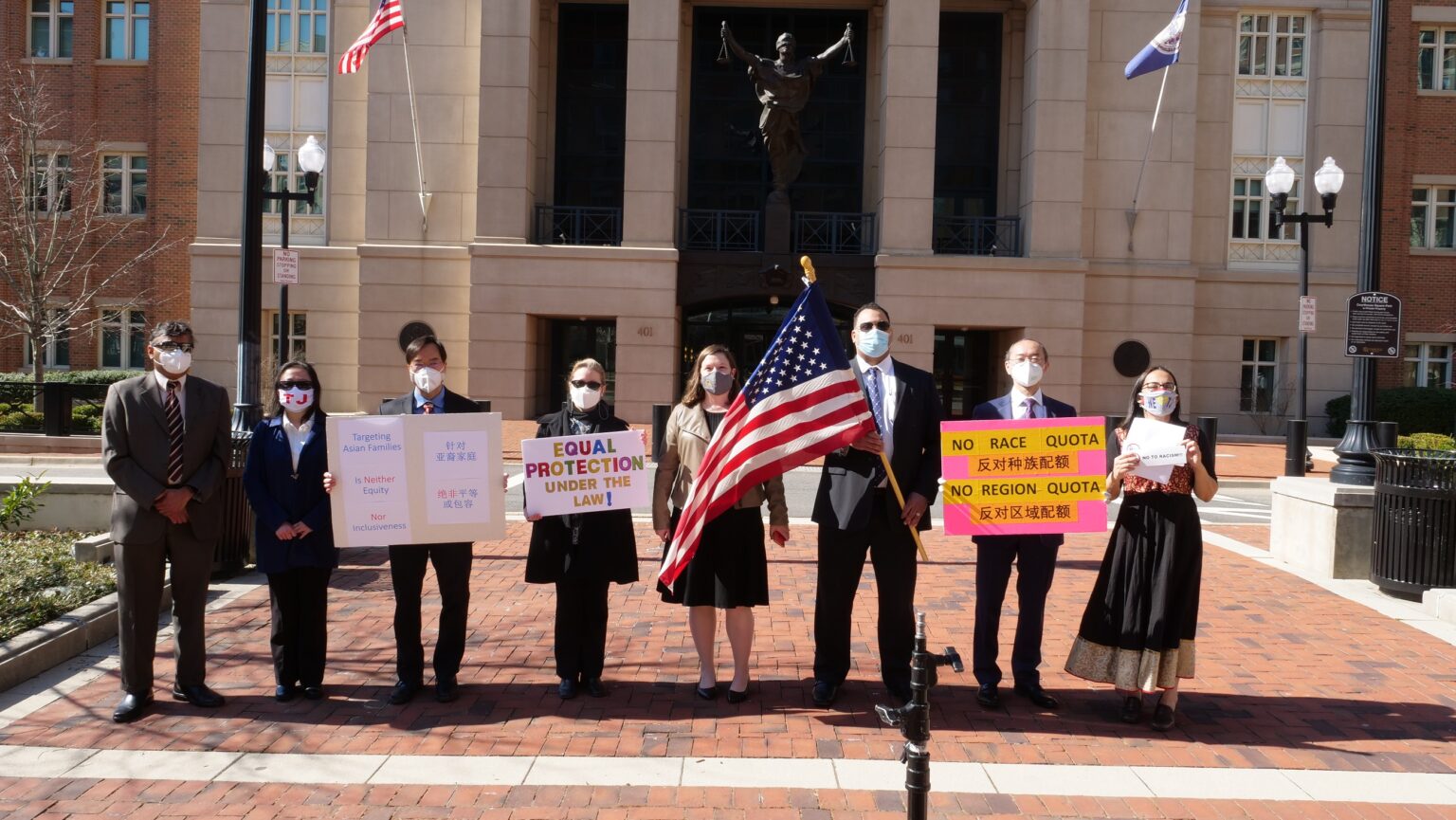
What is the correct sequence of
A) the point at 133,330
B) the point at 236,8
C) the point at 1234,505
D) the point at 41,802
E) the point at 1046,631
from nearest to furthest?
the point at 41,802, the point at 1046,631, the point at 1234,505, the point at 236,8, the point at 133,330

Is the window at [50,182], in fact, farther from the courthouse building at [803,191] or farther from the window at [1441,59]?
the window at [1441,59]

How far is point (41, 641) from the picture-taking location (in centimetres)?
680

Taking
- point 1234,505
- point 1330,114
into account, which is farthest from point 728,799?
point 1330,114

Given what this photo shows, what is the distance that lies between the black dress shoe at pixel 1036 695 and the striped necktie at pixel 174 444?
4.92 meters

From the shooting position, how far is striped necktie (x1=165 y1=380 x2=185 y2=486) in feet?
19.6

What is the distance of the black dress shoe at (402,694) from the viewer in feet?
20.4

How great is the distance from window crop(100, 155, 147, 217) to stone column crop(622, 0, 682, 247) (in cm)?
1471

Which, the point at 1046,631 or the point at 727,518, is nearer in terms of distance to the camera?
the point at 727,518

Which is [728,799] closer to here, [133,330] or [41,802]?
[41,802]

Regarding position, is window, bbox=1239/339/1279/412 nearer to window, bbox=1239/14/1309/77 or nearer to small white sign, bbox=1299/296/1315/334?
window, bbox=1239/14/1309/77

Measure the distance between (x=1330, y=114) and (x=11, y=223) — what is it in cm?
3350

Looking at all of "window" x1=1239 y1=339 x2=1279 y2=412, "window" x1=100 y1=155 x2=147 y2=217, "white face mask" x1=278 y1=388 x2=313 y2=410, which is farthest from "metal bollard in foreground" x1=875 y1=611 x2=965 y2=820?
"window" x1=100 y1=155 x2=147 y2=217

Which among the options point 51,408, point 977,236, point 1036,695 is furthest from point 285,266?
point 977,236

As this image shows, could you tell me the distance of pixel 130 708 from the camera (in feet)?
19.4
